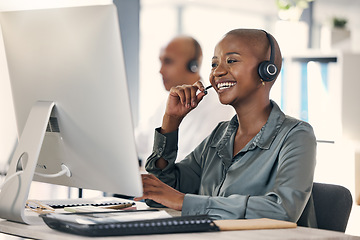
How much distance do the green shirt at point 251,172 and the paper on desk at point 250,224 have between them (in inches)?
2.4

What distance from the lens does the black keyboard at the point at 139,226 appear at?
3.85ft

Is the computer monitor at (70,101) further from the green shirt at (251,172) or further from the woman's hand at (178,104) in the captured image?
the woman's hand at (178,104)

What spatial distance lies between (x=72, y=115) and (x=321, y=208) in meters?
0.77

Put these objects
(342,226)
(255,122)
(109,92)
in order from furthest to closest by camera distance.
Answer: (255,122) < (342,226) < (109,92)

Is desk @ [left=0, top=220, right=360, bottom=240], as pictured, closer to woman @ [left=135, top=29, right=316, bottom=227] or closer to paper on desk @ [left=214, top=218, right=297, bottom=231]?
paper on desk @ [left=214, top=218, right=297, bottom=231]

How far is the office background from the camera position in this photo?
4.41 metres

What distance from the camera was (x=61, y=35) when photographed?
1.36 m

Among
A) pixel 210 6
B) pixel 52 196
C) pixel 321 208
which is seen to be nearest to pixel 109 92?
pixel 321 208

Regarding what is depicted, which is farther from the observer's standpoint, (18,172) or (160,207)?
(160,207)

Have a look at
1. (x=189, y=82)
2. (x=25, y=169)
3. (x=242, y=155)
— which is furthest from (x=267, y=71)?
(x=189, y=82)

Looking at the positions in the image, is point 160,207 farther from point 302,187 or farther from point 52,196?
point 52,196

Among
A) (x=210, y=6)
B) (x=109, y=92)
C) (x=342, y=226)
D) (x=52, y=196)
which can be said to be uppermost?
(x=210, y=6)

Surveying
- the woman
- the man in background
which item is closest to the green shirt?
the woman

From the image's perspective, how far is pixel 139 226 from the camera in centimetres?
121
